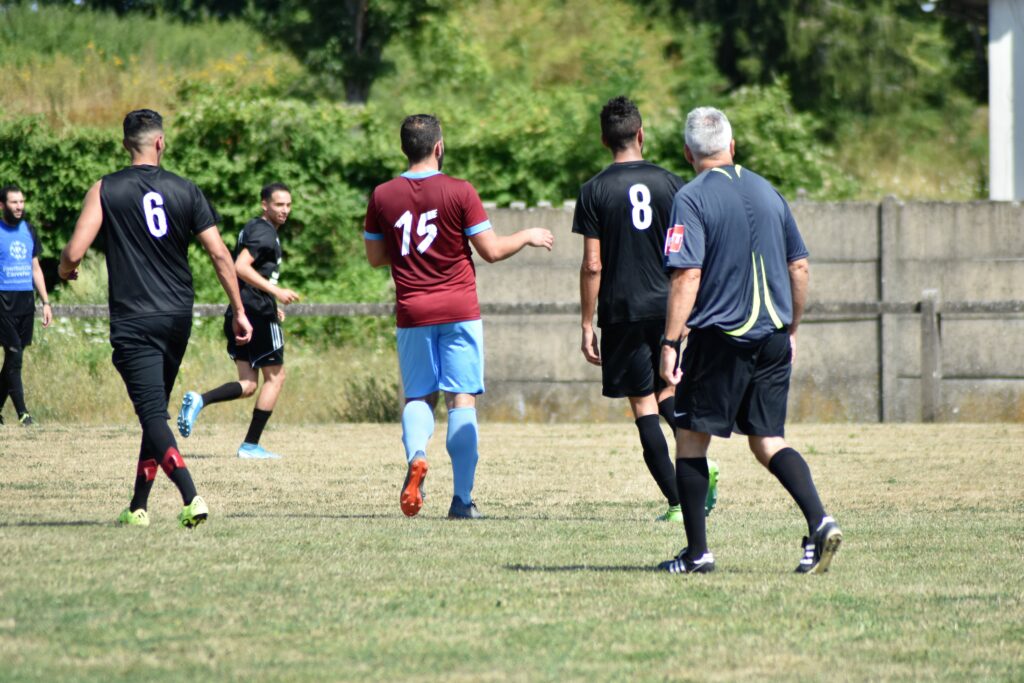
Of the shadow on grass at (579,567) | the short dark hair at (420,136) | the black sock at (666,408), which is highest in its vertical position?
the short dark hair at (420,136)

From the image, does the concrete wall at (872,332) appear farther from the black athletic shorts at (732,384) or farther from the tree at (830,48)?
the tree at (830,48)

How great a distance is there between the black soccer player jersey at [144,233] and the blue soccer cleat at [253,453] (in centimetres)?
409

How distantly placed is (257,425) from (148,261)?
420 centimetres

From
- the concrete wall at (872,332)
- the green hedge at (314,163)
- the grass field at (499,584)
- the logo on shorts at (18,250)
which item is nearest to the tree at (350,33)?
the green hedge at (314,163)

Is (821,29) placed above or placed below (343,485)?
above

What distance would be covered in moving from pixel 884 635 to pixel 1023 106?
16197 mm

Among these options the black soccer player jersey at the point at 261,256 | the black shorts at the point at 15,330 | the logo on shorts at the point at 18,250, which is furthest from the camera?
the logo on shorts at the point at 18,250

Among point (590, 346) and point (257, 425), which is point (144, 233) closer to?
point (590, 346)

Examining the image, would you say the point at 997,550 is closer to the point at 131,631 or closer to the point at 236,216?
the point at 131,631

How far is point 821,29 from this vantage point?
37.7 meters

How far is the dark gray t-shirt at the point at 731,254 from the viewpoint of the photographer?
20.0 ft

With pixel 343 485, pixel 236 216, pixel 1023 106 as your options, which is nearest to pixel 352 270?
pixel 236 216

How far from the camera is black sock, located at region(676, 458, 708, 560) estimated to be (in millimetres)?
6227

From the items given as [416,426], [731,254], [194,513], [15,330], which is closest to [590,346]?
[416,426]
